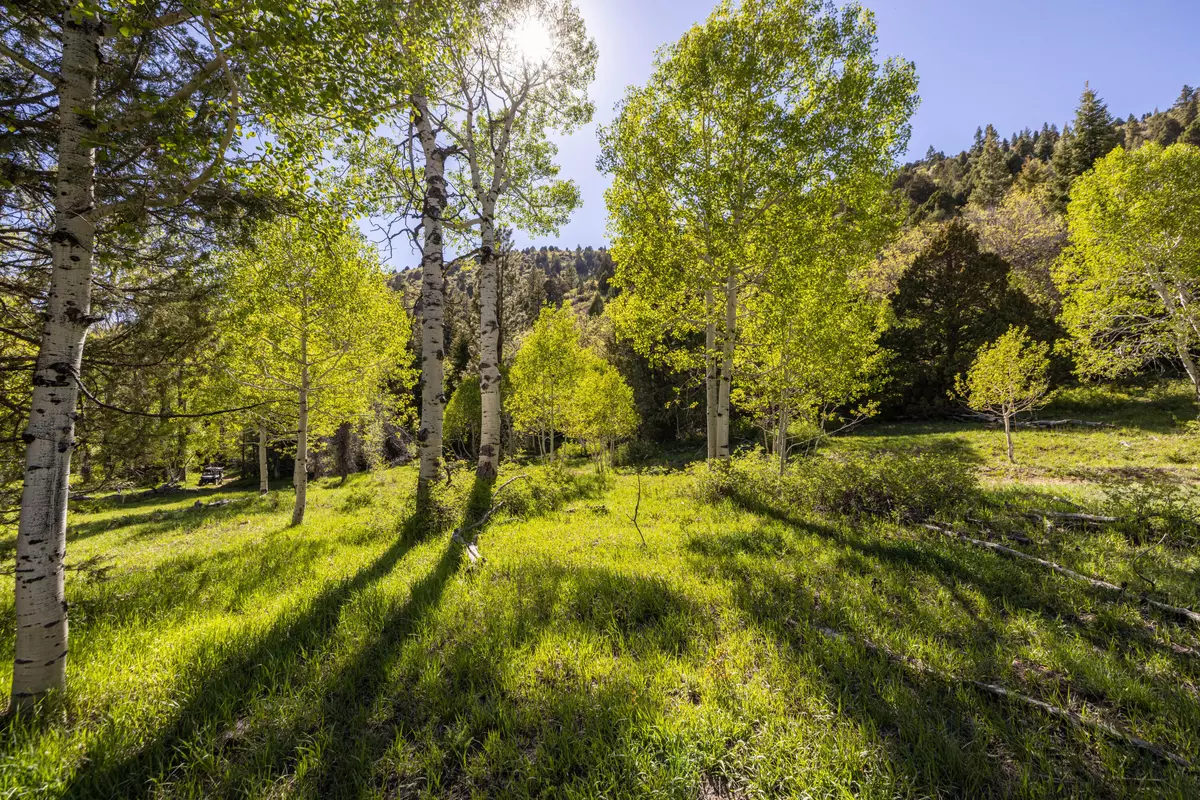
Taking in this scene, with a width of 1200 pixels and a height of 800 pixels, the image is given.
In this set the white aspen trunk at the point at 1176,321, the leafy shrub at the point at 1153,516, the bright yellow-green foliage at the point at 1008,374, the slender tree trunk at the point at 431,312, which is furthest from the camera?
the bright yellow-green foliage at the point at 1008,374

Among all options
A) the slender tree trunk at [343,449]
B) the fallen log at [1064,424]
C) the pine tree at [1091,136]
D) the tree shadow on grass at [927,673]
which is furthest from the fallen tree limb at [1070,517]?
the pine tree at [1091,136]

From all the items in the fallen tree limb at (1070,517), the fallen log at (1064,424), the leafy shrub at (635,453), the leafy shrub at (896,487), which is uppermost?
the fallen log at (1064,424)

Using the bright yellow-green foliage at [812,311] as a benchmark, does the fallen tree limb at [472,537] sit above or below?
below

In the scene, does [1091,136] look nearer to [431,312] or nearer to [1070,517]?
[1070,517]

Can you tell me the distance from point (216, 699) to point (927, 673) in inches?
226

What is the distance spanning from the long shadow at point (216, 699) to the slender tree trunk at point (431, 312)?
3600 mm

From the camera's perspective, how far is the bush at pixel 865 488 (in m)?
7.70

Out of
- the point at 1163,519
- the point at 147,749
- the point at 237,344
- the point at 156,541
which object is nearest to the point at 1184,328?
the point at 1163,519


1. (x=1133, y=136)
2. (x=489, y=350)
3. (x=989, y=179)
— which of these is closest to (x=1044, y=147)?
(x=1133, y=136)

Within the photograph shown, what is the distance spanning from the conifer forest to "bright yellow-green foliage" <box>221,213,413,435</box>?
0.38ft

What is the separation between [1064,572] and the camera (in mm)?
5016

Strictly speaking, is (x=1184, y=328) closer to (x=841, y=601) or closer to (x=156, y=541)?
(x=841, y=601)

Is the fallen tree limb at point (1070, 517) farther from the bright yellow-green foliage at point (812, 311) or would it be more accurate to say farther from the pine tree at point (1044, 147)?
the pine tree at point (1044, 147)

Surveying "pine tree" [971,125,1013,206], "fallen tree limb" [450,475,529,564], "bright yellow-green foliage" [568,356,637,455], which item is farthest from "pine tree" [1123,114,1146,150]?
A: "fallen tree limb" [450,475,529,564]
